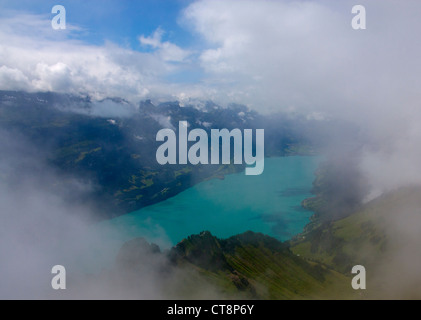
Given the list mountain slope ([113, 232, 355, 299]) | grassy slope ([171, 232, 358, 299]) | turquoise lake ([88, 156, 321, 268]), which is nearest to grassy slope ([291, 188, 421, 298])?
turquoise lake ([88, 156, 321, 268])

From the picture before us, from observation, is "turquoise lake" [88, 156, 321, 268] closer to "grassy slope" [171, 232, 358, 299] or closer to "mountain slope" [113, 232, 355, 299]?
"grassy slope" [171, 232, 358, 299]

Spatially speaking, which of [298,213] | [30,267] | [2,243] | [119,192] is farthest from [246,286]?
[119,192]

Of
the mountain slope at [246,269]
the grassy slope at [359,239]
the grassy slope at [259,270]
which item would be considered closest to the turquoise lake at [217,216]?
the grassy slope at [359,239]

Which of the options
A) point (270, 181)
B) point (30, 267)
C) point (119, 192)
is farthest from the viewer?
point (270, 181)

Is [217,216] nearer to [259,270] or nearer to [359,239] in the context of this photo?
[359,239]

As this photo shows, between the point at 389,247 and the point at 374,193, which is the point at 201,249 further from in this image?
the point at 374,193

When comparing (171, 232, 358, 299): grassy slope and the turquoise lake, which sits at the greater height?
the turquoise lake

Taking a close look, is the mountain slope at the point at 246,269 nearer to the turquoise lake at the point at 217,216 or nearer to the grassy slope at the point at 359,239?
the grassy slope at the point at 359,239

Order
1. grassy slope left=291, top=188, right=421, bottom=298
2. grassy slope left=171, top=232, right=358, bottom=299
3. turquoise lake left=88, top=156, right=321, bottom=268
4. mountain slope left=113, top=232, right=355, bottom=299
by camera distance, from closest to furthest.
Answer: mountain slope left=113, top=232, right=355, bottom=299 < grassy slope left=171, top=232, right=358, bottom=299 < grassy slope left=291, top=188, right=421, bottom=298 < turquoise lake left=88, top=156, right=321, bottom=268

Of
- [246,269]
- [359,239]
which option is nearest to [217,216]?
[359,239]
